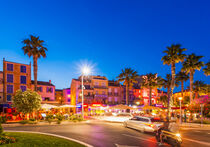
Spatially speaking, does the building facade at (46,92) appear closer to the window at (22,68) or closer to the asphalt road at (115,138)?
the window at (22,68)

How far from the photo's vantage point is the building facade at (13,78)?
4341cm

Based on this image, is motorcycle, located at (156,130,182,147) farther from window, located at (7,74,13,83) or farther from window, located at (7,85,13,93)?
window, located at (7,74,13,83)

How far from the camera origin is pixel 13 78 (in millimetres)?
44781

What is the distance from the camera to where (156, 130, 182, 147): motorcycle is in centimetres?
1104

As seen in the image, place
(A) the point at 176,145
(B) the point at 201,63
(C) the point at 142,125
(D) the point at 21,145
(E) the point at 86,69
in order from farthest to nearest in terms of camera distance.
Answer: (B) the point at 201,63 < (E) the point at 86,69 < (C) the point at 142,125 < (A) the point at 176,145 < (D) the point at 21,145

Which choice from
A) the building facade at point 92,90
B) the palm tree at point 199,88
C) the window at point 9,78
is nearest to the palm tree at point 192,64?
the palm tree at point 199,88

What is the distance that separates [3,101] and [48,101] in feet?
38.3

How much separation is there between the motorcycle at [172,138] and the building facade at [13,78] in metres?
39.8

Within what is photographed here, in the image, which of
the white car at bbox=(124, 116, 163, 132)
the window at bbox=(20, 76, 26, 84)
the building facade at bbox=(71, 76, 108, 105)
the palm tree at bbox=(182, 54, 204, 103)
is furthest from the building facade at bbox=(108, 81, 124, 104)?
the white car at bbox=(124, 116, 163, 132)

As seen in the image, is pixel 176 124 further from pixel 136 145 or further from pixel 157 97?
pixel 157 97

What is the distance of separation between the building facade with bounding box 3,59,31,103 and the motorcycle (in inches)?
1569

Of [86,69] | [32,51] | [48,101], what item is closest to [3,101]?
[48,101]

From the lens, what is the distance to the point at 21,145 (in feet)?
30.5

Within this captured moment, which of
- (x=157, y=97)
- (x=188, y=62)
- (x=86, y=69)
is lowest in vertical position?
(x=157, y=97)
